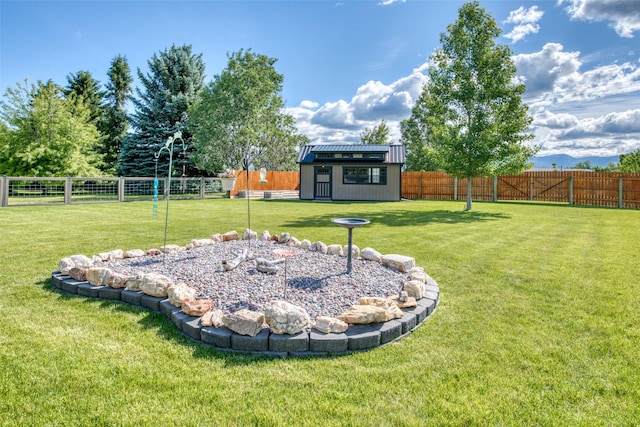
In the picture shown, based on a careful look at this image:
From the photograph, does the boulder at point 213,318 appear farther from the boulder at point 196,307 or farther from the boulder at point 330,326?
the boulder at point 330,326

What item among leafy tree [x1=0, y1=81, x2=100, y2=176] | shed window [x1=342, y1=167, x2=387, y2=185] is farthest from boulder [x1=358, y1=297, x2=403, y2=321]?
leafy tree [x1=0, y1=81, x2=100, y2=176]

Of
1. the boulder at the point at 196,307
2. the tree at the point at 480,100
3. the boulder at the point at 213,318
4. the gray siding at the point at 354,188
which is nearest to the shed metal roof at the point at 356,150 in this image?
the gray siding at the point at 354,188

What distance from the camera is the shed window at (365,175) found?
1891 centimetres

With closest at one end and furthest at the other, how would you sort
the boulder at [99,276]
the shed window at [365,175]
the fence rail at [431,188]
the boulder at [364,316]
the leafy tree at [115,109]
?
the boulder at [364,316] < the boulder at [99,276] < the fence rail at [431,188] < the shed window at [365,175] < the leafy tree at [115,109]

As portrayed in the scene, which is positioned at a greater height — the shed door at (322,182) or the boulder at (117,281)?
the shed door at (322,182)

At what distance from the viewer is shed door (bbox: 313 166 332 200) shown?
63.6 feet

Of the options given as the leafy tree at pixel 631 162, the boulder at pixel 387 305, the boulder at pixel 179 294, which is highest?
the leafy tree at pixel 631 162

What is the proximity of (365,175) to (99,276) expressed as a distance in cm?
1658

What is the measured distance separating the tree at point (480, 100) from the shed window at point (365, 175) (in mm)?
5755

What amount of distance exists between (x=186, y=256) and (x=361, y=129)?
32.3 metres

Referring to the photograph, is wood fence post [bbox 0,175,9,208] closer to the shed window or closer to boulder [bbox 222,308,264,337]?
the shed window

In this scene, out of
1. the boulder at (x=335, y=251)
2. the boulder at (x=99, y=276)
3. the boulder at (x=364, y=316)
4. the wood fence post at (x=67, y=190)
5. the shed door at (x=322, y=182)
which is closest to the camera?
the boulder at (x=364, y=316)

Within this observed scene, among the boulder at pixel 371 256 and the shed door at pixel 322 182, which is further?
the shed door at pixel 322 182

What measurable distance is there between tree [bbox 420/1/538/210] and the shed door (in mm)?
7374
